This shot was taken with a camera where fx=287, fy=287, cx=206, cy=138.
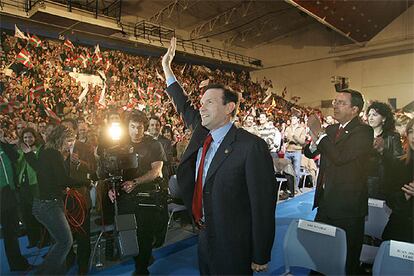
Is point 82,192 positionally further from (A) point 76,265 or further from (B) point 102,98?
(B) point 102,98

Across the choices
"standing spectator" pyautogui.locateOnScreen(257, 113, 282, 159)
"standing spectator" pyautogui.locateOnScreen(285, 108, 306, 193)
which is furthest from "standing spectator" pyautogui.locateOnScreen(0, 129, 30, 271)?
"standing spectator" pyautogui.locateOnScreen(285, 108, 306, 193)

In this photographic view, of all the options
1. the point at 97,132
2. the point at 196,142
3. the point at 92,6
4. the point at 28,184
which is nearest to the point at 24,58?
the point at 92,6

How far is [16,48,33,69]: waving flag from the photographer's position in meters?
5.61

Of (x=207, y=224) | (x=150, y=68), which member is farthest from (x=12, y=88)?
(x=207, y=224)

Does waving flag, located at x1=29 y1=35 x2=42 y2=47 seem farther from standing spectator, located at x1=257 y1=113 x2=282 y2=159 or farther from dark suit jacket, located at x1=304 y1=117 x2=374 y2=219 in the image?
dark suit jacket, located at x1=304 y1=117 x2=374 y2=219

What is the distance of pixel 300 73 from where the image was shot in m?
11.4

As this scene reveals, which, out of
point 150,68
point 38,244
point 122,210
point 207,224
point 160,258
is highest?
point 150,68

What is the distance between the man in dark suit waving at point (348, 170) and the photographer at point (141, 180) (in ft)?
4.73

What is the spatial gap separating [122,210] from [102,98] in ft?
13.1

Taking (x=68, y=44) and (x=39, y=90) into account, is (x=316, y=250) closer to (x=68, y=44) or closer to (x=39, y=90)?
(x=39, y=90)

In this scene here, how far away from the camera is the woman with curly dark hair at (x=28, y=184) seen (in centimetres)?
287

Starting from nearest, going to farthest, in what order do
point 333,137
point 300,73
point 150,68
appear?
point 333,137 → point 150,68 → point 300,73

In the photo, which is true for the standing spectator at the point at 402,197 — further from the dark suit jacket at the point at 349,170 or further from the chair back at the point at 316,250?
the chair back at the point at 316,250

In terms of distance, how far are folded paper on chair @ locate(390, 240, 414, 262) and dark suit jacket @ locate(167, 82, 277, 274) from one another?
0.66m
